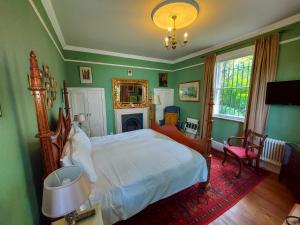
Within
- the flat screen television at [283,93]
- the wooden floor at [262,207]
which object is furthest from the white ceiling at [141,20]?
the wooden floor at [262,207]

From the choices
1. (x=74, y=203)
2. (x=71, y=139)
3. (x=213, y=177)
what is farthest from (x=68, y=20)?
(x=213, y=177)

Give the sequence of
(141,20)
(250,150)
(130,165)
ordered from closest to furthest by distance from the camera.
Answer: (130,165) < (141,20) < (250,150)

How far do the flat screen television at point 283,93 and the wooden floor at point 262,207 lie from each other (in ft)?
4.58

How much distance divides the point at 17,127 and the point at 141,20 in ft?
7.13

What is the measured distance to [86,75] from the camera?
11.5ft

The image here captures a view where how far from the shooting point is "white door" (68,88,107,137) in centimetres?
346

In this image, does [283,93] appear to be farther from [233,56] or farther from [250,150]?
[233,56]

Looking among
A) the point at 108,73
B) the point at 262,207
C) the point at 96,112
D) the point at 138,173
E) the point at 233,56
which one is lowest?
the point at 262,207

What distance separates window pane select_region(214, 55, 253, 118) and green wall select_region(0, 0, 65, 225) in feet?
11.9

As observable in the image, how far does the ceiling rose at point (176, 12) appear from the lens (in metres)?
1.48

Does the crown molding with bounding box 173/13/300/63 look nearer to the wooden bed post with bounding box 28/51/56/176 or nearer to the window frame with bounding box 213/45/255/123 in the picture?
the window frame with bounding box 213/45/255/123

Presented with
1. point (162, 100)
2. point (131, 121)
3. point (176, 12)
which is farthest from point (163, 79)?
point (176, 12)

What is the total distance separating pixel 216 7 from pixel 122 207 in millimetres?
2764

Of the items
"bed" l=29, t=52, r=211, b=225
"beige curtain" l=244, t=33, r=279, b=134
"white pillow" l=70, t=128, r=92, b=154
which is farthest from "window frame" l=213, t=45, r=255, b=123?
"white pillow" l=70, t=128, r=92, b=154
